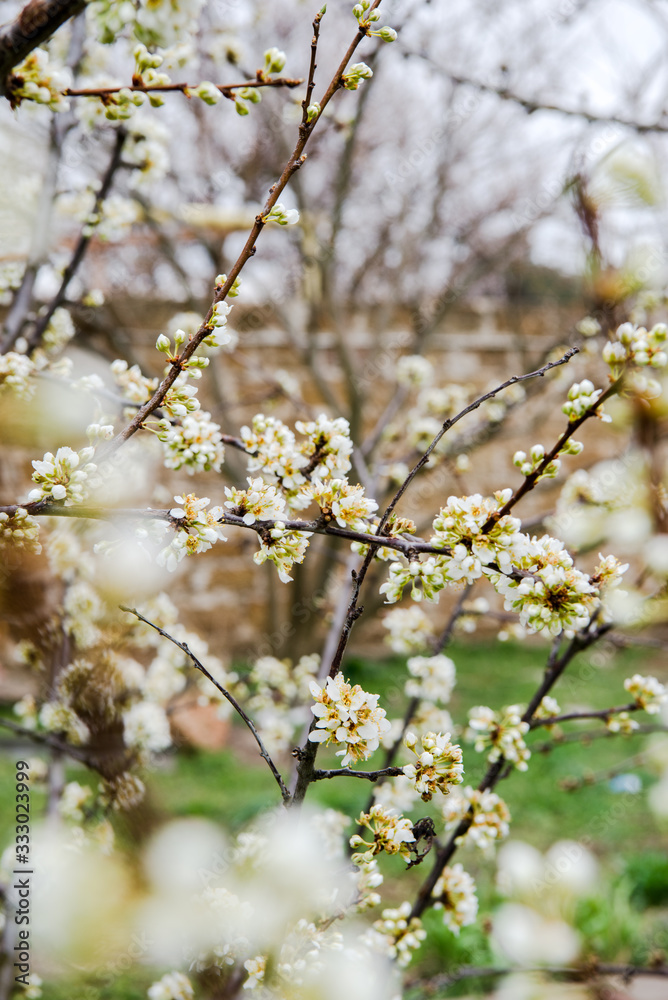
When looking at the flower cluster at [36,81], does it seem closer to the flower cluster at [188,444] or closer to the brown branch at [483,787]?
the flower cluster at [188,444]

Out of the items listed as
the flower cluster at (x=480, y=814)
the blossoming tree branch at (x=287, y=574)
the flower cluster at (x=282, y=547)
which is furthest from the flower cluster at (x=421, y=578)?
the flower cluster at (x=480, y=814)

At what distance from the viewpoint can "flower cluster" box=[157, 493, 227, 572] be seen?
1.03 m

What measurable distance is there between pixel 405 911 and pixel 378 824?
1.55 feet

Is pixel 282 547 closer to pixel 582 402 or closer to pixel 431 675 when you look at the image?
pixel 582 402

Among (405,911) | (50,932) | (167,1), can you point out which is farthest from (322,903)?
(167,1)

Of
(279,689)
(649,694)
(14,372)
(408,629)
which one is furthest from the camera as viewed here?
(279,689)

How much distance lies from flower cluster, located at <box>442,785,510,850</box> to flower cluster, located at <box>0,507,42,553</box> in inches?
39.7

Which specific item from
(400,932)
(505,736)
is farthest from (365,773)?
(400,932)

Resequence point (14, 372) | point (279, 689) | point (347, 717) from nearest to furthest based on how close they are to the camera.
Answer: point (347, 717)
point (14, 372)
point (279, 689)

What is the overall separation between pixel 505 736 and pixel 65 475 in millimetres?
992

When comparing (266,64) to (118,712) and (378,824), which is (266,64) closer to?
(118,712)

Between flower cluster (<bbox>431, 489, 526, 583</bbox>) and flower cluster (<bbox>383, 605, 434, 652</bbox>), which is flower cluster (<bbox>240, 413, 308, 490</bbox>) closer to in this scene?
flower cluster (<bbox>431, 489, 526, 583</bbox>)

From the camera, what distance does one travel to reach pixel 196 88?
1.15 meters

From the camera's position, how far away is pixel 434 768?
0.96 m
